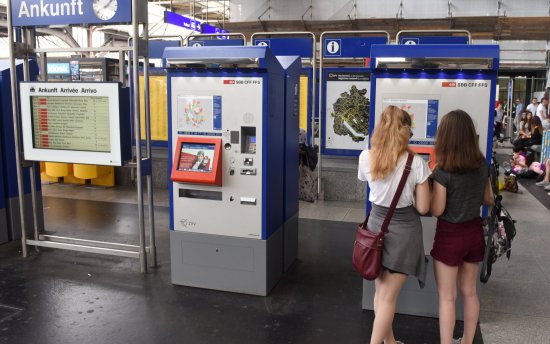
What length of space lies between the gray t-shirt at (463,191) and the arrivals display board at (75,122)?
2833 mm

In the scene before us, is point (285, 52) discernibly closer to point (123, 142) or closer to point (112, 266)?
point (123, 142)

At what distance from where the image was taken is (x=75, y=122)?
14.7 feet

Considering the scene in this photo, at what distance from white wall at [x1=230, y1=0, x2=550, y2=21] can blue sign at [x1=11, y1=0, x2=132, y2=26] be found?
10.7m

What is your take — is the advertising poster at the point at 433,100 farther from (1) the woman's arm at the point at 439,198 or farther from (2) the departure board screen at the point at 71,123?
(2) the departure board screen at the point at 71,123

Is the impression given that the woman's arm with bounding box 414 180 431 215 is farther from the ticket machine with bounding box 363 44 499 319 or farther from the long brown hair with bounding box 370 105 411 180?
the ticket machine with bounding box 363 44 499 319

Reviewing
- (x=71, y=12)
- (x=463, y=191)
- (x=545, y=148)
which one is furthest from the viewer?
(x=545, y=148)

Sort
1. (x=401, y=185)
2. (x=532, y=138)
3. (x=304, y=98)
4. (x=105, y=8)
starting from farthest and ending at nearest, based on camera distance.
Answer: (x=532, y=138), (x=304, y=98), (x=105, y=8), (x=401, y=185)

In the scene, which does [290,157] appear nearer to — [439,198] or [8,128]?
[439,198]

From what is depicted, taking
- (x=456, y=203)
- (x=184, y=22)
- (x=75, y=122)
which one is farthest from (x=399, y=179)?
(x=184, y=22)

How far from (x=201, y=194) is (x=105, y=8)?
181 centimetres

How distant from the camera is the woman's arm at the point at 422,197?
2580 mm

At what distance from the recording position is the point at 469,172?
2641 millimetres

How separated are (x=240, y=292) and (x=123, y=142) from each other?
5.49 feet

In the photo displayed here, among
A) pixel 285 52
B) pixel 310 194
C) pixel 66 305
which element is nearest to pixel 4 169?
pixel 66 305
